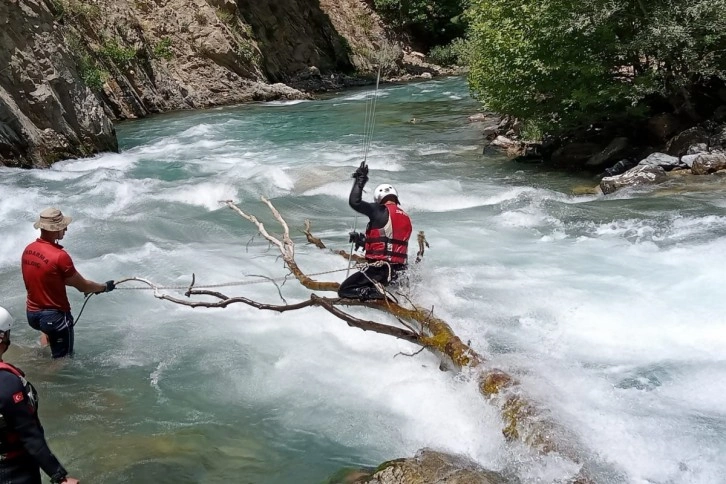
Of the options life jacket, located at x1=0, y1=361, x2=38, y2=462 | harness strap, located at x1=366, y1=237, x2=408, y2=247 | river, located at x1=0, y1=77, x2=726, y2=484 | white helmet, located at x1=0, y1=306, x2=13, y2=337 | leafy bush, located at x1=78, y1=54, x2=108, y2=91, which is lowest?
river, located at x1=0, y1=77, x2=726, y2=484

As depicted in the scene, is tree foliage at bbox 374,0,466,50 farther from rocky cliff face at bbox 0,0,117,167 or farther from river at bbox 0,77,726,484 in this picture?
river at bbox 0,77,726,484

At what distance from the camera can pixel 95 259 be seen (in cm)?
1059

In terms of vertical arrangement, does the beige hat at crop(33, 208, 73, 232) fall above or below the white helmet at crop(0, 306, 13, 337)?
below

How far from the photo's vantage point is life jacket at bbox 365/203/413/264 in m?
7.36

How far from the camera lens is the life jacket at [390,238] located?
24.1 feet

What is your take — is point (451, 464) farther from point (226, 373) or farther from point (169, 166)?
point (169, 166)

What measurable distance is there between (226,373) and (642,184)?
9.71 metres

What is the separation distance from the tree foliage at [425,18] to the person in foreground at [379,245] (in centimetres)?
4434

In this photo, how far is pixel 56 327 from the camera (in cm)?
690

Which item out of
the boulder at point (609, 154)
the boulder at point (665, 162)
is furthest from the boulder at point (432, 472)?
the boulder at point (609, 154)

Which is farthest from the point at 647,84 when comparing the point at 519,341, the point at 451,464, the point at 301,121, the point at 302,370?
the point at 301,121

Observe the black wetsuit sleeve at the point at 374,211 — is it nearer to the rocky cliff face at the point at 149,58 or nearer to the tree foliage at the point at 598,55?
the rocky cliff face at the point at 149,58

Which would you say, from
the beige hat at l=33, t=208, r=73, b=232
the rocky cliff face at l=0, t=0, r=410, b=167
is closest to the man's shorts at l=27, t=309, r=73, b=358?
the beige hat at l=33, t=208, r=73, b=232

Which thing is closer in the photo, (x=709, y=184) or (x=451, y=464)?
(x=451, y=464)
